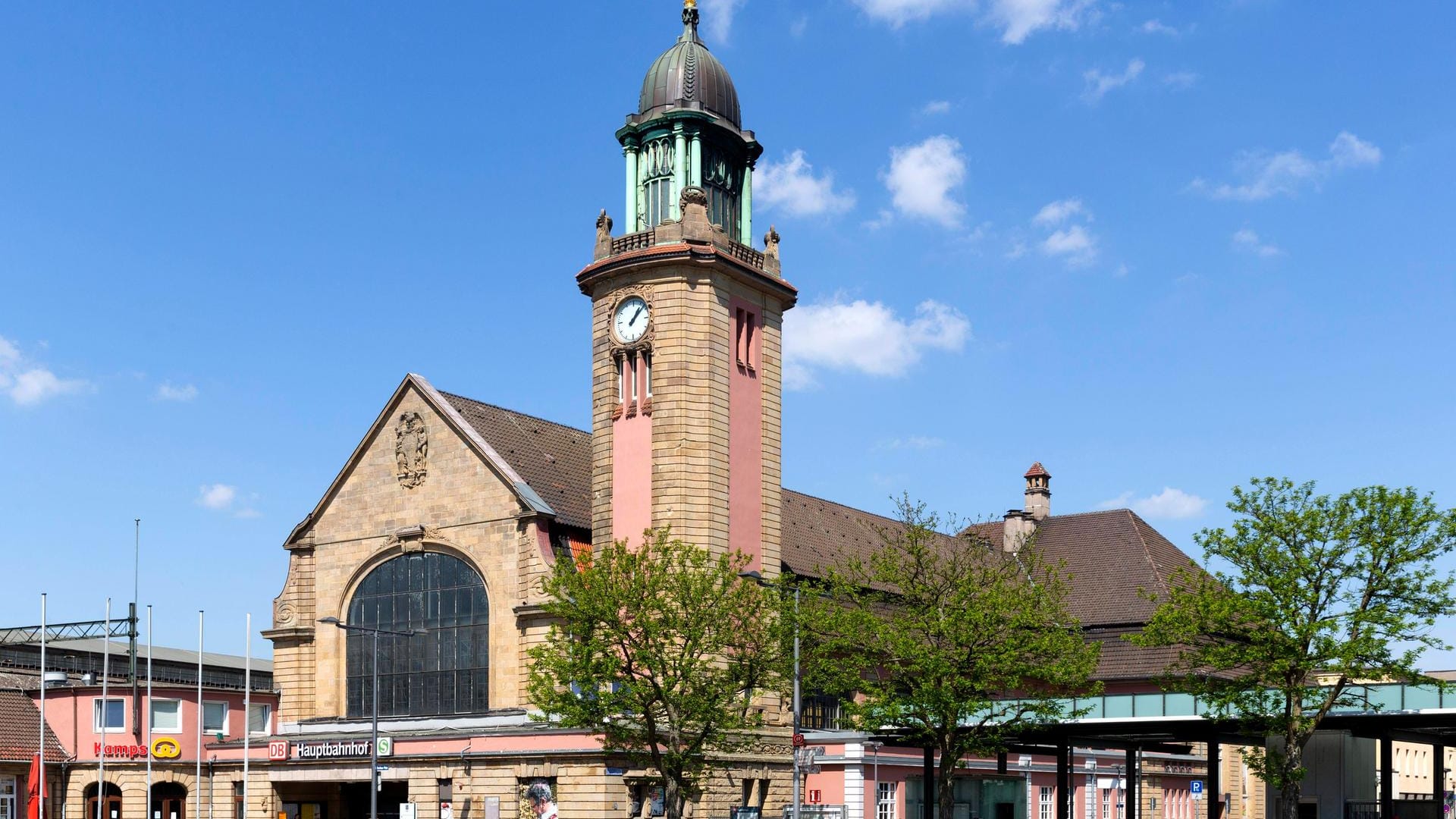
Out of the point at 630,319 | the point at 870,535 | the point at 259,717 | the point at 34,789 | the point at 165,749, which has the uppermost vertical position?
the point at 630,319

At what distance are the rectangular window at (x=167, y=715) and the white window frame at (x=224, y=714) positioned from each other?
4.59 feet

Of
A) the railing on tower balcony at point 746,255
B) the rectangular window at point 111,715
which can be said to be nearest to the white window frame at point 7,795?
the rectangular window at point 111,715

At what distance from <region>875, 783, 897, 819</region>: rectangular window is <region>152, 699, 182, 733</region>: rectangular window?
3165 cm

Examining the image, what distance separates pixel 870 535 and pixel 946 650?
2967 centimetres

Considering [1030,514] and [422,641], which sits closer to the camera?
[422,641]

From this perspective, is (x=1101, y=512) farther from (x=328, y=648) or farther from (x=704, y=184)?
(x=328, y=648)

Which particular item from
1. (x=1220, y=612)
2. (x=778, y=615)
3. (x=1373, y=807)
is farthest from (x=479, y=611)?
(x=1373, y=807)

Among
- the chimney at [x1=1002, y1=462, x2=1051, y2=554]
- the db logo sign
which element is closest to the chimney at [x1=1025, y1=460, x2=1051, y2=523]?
the chimney at [x1=1002, y1=462, x2=1051, y2=554]

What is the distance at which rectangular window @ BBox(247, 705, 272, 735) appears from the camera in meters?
79.3

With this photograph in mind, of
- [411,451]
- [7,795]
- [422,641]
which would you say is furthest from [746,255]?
[7,795]

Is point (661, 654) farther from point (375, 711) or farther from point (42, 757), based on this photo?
point (42, 757)

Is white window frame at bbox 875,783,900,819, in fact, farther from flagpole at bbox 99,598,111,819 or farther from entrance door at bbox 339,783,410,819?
flagpole at bbox 99,598,111,819

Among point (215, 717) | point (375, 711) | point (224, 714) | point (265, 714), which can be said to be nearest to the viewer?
point (375, 711)

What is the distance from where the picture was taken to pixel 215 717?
77.2 m
